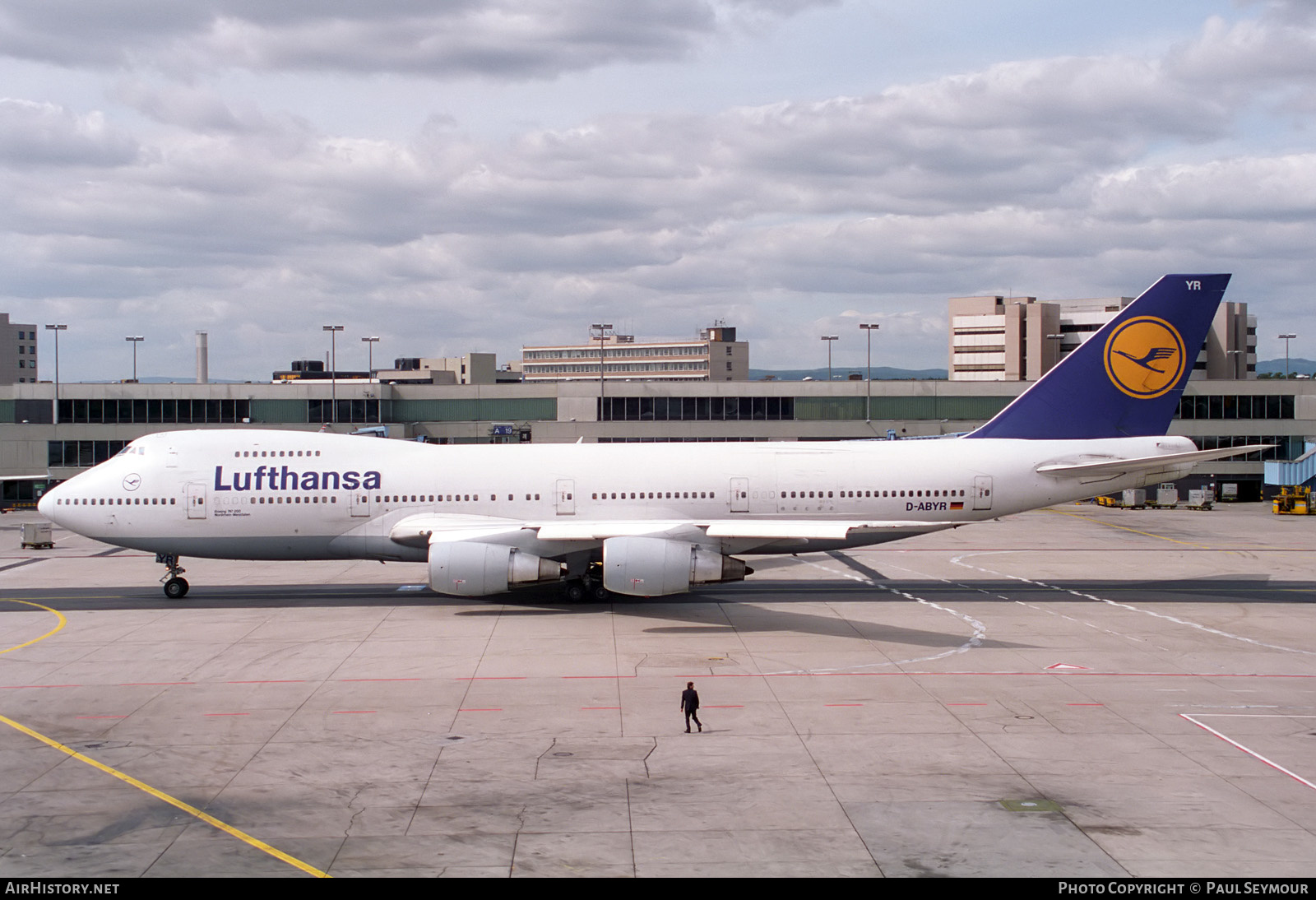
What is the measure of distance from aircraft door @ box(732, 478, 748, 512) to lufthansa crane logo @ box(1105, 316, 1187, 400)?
13396 mm

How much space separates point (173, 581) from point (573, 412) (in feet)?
154

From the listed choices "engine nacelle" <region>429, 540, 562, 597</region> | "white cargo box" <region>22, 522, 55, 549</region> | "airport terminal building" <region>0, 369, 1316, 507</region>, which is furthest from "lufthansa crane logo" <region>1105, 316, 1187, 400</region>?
"white cargo box" <region>22, 522, 55, 549</region>

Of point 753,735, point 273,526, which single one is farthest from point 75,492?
point 753,735

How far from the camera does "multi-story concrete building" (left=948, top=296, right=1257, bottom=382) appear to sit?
12006 cm

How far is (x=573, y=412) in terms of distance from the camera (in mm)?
82875

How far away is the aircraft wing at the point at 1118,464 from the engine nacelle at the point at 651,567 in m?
12.9

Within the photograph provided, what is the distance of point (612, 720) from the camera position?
22312 mm

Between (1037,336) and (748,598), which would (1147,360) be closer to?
(748,598)

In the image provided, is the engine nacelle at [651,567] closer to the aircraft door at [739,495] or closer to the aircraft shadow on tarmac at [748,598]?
the aircraft shadow on tarmac at [748,598]

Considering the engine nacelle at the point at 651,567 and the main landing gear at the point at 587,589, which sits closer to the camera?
the engine nacelle at the point at 651,567

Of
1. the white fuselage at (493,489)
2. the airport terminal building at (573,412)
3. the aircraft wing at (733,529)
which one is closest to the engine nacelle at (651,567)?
the aircraft wing at (733,529)

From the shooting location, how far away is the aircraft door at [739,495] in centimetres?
3662

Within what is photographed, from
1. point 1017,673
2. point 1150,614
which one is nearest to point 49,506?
point 1017,673

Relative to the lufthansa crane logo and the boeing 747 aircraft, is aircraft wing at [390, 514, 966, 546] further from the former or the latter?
the lufthansa crane logo
